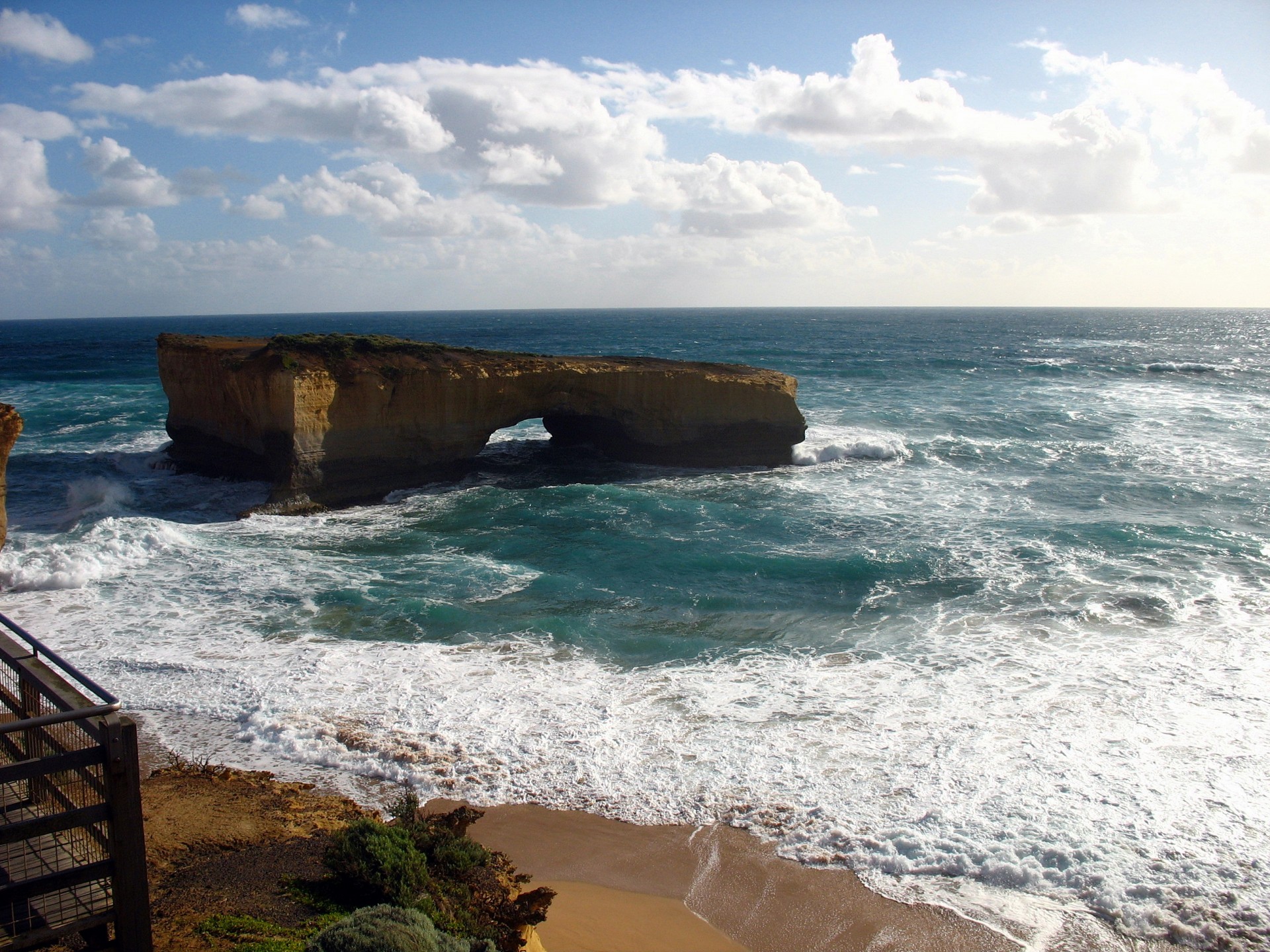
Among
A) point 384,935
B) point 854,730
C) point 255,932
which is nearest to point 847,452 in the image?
point 854,730

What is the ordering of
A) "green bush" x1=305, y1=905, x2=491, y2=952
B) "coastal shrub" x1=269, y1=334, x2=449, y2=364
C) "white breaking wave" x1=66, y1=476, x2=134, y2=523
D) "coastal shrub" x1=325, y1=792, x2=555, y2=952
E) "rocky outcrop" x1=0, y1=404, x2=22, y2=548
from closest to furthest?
"green bush" x1=305, y1=905, x2=491, y2=952
"coastal shrub" x1=325, y1=792, x2=555, y2=952
"rocky outcrop" x1=0, y1=404, x2=22, y2=548
"white breaking wave" x1=66, y1=476, x2=134, y2=523
"coastal shrub" x1=269, y1=334, x2=449, y2=364

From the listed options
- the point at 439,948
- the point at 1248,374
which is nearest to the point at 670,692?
the point at 439,948

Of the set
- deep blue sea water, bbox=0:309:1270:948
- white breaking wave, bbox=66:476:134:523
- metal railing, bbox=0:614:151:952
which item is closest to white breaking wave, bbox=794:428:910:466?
deep blue sea water, bbox=0:309:1270:948

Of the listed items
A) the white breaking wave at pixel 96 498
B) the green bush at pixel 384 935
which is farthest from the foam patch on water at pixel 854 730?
the white breaking wave at pixel 96 498

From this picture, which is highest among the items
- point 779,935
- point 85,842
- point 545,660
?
point 85,842

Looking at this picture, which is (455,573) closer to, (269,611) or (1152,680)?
(269,611)

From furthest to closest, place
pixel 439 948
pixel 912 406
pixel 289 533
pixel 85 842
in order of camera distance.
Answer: pixel 912 406 → pixel 289 533 → pixel 439 948 → pixel 85 842

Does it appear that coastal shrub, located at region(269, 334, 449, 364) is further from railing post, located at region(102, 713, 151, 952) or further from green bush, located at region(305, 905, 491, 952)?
railing post, located at region(102, 713, 151, 952)

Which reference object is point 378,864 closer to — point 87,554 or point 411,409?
point 87,554
